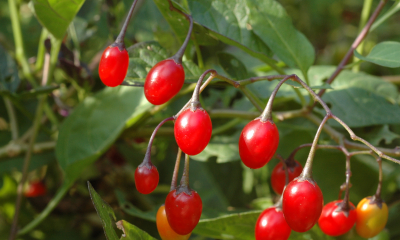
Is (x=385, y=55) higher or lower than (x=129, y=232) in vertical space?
higher

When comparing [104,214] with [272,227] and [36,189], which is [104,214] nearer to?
[272,227]

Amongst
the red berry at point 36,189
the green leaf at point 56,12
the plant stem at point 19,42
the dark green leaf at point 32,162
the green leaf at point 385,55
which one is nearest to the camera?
the green leaf at point 385,55

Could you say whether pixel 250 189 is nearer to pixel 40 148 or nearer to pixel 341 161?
pixel 341 161

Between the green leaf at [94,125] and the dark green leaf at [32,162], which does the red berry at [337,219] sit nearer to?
the green leaf at [94,125]

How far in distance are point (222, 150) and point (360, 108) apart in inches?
14.6

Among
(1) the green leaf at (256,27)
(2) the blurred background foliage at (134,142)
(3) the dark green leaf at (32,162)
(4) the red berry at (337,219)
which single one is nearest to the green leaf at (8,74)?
(2) the blurred background foliage at (134,142)

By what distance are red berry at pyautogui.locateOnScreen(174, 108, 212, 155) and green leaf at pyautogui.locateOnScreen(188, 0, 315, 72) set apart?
246 mm

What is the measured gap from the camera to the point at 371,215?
0.67m

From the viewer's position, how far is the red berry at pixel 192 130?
495 mm

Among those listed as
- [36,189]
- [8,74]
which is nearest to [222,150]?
[8,74]

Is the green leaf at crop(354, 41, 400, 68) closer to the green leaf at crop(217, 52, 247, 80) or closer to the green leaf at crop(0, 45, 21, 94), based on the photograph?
the green leaf at crop(217, 52, 247, 80)

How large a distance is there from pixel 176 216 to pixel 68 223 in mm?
829

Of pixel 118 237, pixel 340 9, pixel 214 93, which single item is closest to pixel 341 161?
pixel 214 93

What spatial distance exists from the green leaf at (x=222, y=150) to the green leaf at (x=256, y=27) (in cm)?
28
